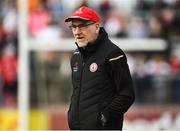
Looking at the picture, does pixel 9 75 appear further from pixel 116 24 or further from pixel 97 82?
pixel 97 82

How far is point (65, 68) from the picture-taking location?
1267 centimetres

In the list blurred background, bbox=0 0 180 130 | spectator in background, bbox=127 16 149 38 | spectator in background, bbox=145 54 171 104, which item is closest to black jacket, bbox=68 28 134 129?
blurred background, bbox=0 0 180 130

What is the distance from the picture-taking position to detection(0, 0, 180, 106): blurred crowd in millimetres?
12773

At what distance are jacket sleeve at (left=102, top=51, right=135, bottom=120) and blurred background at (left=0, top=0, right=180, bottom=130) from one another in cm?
657

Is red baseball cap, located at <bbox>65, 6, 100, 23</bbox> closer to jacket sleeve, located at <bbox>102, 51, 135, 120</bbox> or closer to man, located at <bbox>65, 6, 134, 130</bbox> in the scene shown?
man, located at <bbox>65, 6, 134, 130</bbox>

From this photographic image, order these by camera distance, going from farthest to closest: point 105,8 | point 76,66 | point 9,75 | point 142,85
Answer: point 105,8 < point 9,75 < point 142,85 < point 76,66

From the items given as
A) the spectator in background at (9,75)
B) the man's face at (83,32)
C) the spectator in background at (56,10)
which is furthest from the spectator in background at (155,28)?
the man's face at (83,32)

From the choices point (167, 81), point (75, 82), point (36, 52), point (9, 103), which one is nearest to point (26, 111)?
point (9, 103)

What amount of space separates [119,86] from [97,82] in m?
0.18

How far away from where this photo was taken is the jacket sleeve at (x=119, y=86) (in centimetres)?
566

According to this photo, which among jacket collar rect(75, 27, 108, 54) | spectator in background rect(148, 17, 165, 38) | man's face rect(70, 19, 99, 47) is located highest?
man's face rect(70, 19, 99, 47)

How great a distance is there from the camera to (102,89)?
5.68m

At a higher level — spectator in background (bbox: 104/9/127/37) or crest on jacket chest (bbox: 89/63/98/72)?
crest on jacket chest (bbox: 89/63/98/72)

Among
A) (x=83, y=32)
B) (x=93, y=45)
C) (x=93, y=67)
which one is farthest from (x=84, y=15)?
(x=93, y=67)
